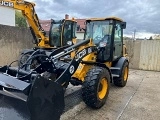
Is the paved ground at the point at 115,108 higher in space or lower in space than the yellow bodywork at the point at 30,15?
lower

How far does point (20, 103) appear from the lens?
2.38m

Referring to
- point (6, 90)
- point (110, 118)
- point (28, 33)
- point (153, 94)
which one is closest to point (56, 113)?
point (6, 90)

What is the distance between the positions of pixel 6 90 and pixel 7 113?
0.96 ft

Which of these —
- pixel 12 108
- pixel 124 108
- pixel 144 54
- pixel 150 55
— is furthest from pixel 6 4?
pixel 150 55

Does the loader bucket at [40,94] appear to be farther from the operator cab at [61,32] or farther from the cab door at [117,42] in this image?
the operator cab at [61,32]

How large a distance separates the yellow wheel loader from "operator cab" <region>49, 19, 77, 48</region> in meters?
3.02

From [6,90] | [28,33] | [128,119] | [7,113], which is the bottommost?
[128,119]

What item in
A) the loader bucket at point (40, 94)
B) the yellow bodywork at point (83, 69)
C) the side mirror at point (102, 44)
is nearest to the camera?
the loader bucket at point (40, 94)

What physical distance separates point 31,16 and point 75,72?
4979mm

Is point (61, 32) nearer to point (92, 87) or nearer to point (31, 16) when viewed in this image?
point (31, 16)

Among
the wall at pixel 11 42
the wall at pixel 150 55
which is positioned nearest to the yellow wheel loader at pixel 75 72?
the wall at pixel 11 42

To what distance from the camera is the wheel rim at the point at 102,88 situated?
13.9ft

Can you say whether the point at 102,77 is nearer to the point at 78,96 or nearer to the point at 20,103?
the point at 78,96

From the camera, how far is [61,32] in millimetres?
8578
